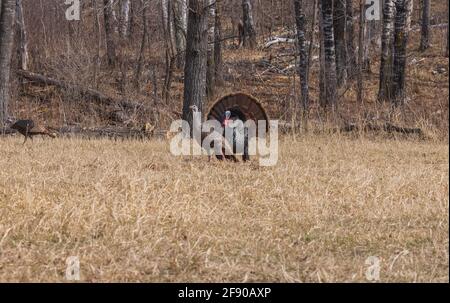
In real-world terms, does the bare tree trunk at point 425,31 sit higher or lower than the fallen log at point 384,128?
higher

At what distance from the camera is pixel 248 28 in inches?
1068

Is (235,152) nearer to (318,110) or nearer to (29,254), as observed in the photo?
(29,254)

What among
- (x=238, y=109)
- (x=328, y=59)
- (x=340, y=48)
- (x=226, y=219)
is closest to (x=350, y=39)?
(x=340, y=48)

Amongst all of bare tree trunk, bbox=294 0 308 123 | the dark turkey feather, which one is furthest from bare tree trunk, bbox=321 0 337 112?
the dark turkey feather

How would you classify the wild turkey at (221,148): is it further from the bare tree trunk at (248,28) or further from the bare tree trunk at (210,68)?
the bare tree trunk at (248,28)

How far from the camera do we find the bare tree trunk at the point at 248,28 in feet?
87.6

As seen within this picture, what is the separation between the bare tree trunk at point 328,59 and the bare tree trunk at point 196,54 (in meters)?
3.50

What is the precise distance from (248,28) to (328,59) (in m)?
11.3

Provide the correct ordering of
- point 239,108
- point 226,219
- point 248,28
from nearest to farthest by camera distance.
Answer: point 226,219, point 239,108, point 248,28

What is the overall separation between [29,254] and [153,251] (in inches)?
33.6

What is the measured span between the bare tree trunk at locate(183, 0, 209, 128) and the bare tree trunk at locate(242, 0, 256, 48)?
14392 mm

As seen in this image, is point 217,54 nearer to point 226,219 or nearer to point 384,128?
point 384,128

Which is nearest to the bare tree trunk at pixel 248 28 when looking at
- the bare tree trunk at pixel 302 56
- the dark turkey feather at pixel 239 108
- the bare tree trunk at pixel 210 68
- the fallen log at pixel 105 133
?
the bare tree trunk at pixel 210 68

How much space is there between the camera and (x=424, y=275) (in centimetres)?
446
